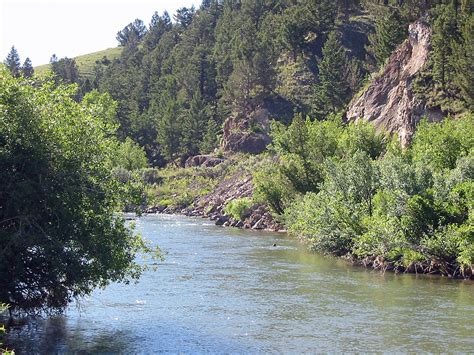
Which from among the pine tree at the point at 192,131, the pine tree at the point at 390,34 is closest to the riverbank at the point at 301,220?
the pine tree at the point at 192,131

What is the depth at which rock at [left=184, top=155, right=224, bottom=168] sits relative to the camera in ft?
413

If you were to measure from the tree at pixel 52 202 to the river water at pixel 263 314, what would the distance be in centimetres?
→ 250

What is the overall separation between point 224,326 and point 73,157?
10026 mm

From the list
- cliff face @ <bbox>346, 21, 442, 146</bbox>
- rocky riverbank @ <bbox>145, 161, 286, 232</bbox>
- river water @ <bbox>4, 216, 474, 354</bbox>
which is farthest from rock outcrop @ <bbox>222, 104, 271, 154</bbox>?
river water @ <bbox>4, 216, 474, 354</bbox>

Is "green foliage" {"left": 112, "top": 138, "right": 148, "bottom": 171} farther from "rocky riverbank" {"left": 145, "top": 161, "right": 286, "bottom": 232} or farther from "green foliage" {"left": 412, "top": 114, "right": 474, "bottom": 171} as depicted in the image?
"green foliage" {"left": 412, "top": 114, "right": 474, "bottom": 171}

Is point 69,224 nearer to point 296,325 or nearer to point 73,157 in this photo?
point 73,157

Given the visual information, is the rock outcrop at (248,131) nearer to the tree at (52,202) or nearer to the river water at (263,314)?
the river water at (263,314)

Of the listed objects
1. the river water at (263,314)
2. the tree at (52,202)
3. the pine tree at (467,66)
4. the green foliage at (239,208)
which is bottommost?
the river water at (263,314)

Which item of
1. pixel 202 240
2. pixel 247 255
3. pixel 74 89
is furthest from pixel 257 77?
pixel 74 89

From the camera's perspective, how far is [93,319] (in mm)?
31859

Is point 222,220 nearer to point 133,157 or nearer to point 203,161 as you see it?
point 203,161

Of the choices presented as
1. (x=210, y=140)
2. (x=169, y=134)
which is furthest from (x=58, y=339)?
(x=169, y=134)

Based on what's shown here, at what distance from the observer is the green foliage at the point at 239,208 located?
284ft

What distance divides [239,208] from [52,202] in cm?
6066
